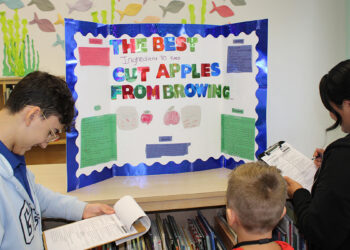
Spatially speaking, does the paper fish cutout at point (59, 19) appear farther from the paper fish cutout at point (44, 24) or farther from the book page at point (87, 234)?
the book page at point (87, 234)

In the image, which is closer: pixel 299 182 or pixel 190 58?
pixel 299 182

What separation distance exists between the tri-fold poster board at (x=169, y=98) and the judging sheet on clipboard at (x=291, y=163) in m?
0.12

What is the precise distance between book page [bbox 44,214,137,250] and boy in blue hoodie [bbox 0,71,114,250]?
0.19 feet

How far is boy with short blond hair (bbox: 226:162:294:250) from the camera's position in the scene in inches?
34.4

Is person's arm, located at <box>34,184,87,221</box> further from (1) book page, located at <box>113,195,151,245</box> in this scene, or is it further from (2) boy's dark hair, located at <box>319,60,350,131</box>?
(2) boy's dark hair, located at <box>319,60,350,131</box>

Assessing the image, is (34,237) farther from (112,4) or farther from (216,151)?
(112,4)

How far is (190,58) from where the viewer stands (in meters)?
1.51

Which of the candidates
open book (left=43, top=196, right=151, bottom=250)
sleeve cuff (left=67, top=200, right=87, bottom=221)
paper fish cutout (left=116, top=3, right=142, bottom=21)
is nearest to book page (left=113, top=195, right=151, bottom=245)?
open book (left=43, top=196, right=151, bottom=250)

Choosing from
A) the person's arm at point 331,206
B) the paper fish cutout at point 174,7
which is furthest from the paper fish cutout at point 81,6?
the person's arm at point 331,206

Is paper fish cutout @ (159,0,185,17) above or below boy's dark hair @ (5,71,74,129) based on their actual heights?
above

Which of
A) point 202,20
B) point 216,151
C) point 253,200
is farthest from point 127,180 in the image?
point 202,20

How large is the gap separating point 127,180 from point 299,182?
2.45 ft

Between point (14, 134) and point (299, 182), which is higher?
point (14, 134)

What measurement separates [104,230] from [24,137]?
419 mm
